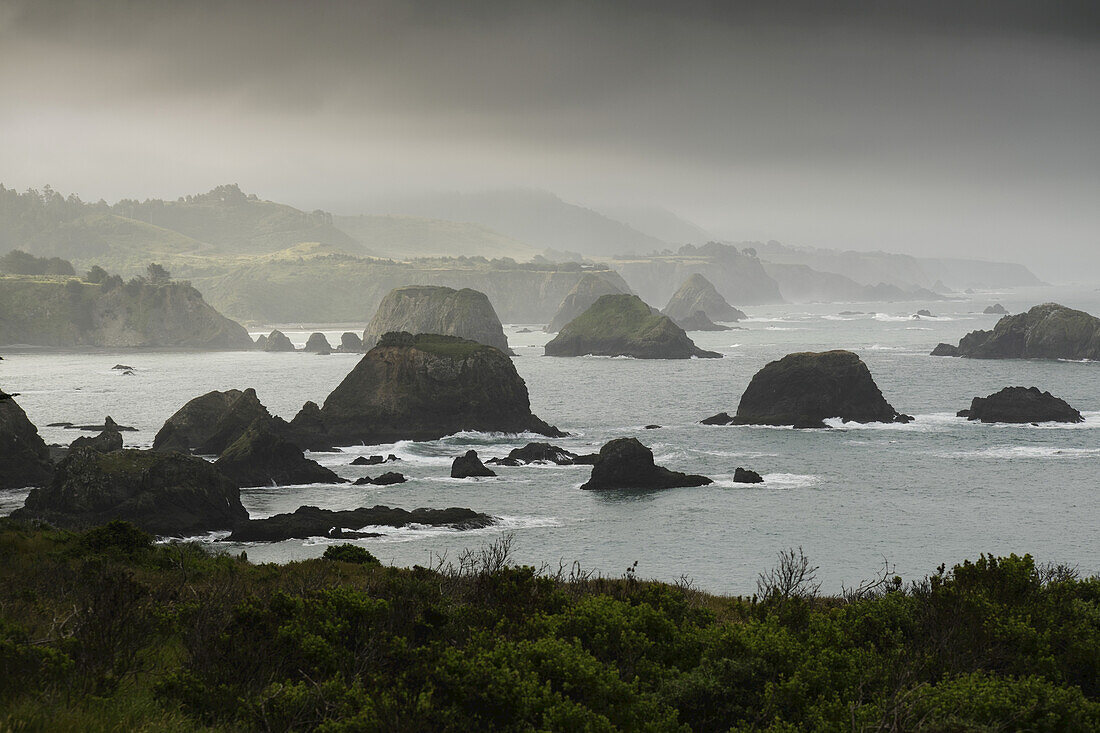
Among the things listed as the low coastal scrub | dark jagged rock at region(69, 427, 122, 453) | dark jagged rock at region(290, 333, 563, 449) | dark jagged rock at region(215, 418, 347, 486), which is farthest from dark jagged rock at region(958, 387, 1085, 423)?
the low coastal scrub

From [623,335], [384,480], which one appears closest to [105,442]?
[384,480]

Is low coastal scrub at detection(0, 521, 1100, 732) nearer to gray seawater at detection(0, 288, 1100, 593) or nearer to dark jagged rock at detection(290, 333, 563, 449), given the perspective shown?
gray seawater at detection(0, 288, 1100, 593)

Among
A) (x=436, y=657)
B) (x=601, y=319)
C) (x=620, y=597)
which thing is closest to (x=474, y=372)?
(x=620, y=597)

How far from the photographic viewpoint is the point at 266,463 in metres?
67.8

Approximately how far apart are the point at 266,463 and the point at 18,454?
16679 millimetres

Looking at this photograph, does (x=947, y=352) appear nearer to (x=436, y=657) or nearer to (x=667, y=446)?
(x=667, y=446)

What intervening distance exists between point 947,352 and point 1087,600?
15036 cm

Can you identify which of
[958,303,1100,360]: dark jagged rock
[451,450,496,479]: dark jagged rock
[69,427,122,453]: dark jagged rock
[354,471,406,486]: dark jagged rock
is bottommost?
[354,471,406,486]: dark jagged rock

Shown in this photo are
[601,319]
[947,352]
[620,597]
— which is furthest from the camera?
[601,319]

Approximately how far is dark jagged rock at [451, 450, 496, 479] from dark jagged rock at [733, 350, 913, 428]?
34.3 meters

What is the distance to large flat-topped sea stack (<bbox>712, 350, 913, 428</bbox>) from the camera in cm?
9288

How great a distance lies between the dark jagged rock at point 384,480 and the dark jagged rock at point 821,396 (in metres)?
40.5

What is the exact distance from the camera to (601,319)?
612ft

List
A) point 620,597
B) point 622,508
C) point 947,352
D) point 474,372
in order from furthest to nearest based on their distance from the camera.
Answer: point 947,352 < point 474,372 < point 622,508 < point 620,597
